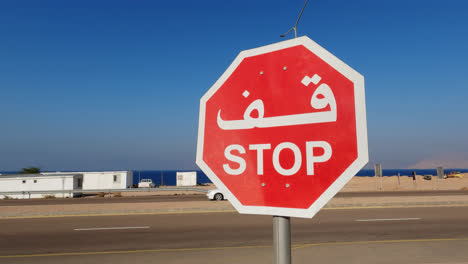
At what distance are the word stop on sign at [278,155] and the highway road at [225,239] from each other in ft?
22.4

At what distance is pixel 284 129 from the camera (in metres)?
1.26

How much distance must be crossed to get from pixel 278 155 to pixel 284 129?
11cm

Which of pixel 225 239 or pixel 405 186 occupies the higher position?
pixel 225 239

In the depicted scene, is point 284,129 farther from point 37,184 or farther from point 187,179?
point 187,179

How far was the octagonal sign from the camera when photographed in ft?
3.69

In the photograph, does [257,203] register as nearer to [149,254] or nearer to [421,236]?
[149,254]

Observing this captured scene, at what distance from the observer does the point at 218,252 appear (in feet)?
27.5

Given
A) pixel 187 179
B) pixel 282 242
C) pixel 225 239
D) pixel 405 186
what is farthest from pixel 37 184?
pixel 405 186

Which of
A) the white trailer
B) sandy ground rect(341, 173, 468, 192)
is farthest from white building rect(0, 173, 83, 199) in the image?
sandy ground rect(341, 173, 468, 192)

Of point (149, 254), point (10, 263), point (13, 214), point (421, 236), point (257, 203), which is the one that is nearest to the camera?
point (257, 203)

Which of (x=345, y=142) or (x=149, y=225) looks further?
(x=149, y=225)

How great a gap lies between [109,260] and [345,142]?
810 centimetres

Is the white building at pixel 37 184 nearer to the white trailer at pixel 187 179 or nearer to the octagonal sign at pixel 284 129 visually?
A: the white trailer at pixel 187 179

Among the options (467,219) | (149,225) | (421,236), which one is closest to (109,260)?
(149,225)
